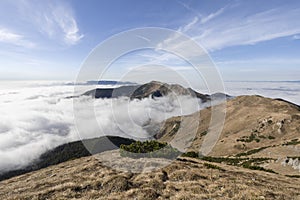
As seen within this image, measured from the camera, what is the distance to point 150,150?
38250mm

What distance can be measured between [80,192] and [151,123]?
11.7 meters

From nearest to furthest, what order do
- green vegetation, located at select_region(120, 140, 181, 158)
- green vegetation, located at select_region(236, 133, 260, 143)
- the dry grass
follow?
the dry grass → green vegetation, located at select_region(120, 140, 181, 158) → green vegetation, located at select_region(236, 133, 260, 143)

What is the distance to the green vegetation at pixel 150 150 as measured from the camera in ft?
122

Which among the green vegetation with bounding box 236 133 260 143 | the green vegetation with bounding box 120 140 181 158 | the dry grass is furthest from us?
the green vegetation with bounding box 236 133 260 143

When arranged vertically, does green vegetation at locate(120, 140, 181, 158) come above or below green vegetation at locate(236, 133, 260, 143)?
above

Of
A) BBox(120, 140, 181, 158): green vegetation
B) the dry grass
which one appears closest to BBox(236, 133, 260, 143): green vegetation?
BBox(120, 140, 181, 158): green vegetation

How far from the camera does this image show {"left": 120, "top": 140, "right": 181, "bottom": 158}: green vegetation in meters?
37.1

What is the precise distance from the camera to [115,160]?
118ft

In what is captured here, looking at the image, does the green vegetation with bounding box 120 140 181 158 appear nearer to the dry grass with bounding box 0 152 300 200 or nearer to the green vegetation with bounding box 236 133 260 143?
the dry grass with bounding box 0 152 300 200

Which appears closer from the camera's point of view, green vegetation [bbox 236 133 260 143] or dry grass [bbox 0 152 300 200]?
dry grass [bbox 0 152 300 200]

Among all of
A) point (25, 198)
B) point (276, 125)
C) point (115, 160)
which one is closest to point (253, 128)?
point (276, 125)

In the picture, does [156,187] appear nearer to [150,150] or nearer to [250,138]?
[150,150]

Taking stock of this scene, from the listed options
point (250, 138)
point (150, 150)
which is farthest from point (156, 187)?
point (250, 138)

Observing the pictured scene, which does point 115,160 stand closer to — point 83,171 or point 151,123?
point 83,171
